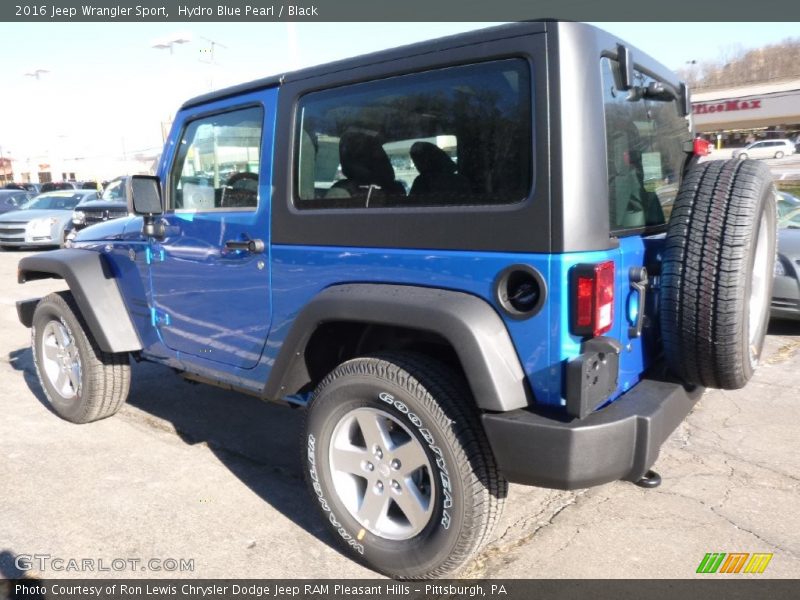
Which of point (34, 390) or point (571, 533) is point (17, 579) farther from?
point (34, 390)

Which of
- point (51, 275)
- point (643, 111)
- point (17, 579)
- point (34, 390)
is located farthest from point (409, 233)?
point (34, 390)

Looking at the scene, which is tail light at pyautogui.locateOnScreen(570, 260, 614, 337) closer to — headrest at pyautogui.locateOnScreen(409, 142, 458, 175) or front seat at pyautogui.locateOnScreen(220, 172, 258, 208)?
headrest at pyautogui.locateOnScreen(409, 142, 458, 175)

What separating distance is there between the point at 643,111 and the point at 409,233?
111 centimetres

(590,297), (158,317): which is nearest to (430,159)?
(590,297)

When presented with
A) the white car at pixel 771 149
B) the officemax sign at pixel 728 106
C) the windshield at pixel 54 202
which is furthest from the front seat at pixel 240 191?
the white car at pixel 771 149

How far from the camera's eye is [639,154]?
2.56 m

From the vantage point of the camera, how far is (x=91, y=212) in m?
13.3

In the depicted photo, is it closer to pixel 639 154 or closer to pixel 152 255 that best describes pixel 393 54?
pixel 639 154

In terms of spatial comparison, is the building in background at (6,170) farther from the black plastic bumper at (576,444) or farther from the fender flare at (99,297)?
the black plastic bumper at (576,444)

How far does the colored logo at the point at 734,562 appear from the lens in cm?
262

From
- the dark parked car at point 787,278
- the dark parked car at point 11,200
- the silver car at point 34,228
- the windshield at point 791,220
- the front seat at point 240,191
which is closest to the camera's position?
the front seat at point 240,191

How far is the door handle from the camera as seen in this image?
2.91m

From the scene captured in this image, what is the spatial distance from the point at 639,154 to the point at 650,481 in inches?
67.3

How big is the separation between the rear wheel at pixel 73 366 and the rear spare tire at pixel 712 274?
3.31m
